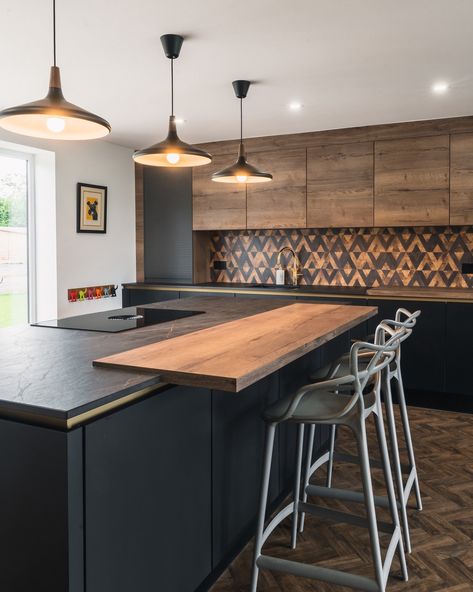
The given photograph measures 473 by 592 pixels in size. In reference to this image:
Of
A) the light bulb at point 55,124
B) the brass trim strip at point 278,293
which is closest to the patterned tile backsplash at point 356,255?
the brass trim strip at point 278,293

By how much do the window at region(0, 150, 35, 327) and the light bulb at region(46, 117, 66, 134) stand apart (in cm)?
296

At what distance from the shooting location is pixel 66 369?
5.68 ft

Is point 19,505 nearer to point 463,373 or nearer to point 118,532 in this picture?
point 118,532

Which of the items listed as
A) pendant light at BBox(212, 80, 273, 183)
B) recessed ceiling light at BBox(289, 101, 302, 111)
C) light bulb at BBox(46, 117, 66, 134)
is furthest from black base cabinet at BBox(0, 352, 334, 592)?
recessed ceiling light at BBox(289, 101, 302, 111)

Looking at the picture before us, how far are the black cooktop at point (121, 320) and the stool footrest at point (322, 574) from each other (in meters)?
1.14

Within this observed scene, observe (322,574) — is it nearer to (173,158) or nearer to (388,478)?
(388,478)

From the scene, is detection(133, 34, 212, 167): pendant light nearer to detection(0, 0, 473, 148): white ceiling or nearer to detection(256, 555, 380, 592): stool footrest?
detection(0, 0, 473, 148): white ceiling

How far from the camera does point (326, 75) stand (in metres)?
3.52

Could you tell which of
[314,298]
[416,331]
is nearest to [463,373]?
[416,331]

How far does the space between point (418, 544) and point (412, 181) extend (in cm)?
321

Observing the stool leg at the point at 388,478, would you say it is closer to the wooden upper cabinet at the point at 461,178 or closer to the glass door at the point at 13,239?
the wooden upper cabinet at the point at 461,178

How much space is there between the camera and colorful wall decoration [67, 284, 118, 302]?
17.3 feet

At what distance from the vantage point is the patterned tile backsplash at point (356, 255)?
16.5 ft

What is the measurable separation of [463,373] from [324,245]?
1833 mm
